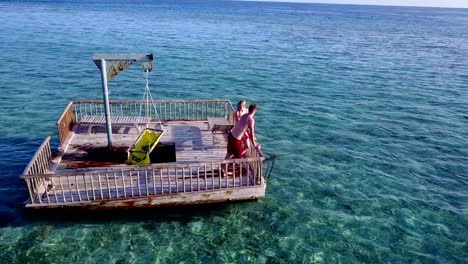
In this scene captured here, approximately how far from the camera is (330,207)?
1316 centimetres

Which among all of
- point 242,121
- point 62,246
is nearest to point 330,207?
point 242,121

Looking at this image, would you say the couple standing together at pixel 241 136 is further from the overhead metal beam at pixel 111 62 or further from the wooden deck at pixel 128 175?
the overhead metal beam at pixel 111 62

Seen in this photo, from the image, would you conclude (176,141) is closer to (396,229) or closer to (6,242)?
(6,242)

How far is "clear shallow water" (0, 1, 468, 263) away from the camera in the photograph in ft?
35.8

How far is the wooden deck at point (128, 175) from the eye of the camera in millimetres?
10883

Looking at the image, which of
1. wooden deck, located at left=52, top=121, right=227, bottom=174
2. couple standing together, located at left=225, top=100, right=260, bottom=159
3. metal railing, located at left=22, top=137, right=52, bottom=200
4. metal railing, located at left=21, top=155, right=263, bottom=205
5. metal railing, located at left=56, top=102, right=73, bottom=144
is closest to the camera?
metal railing, located at left=22, top=137, right=52, bottom=200

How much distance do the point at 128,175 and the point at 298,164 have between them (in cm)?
758

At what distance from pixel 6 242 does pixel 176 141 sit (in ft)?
20.8

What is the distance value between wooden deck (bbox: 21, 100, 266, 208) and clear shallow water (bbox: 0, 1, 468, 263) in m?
0.90

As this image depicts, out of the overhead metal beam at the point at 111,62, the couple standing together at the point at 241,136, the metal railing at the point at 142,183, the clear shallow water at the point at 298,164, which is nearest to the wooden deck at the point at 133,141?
the metal railing at the point at 142,183

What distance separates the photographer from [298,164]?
16.4 meters

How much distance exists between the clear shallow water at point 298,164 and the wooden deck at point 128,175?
90 cm

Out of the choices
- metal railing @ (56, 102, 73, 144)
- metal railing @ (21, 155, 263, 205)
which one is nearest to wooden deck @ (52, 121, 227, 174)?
metal railing @ (56, 102, 73, 144)

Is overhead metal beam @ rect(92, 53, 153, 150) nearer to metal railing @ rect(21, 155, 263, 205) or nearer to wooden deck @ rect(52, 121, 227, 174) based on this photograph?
wooden deck @ rect(52, 121, 227, 174)
